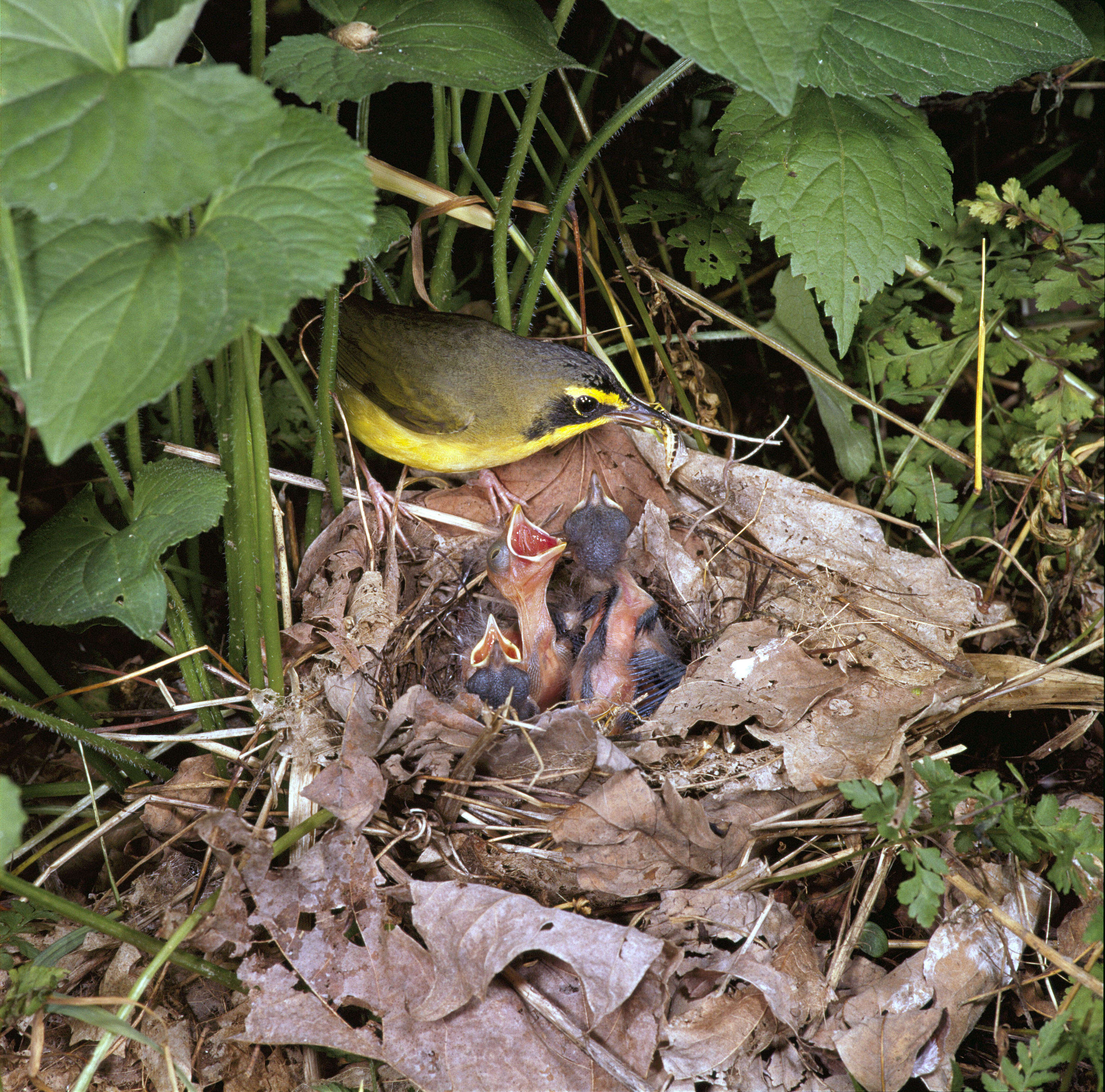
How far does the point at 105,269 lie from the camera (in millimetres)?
1373

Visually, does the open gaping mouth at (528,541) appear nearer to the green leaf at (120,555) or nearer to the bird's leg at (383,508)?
the bird's leg at (383,508)

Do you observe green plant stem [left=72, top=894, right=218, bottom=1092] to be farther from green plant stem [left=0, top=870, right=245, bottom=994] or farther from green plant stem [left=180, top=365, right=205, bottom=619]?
green plant stem [left=180, top=365, right=205, bottom=619]

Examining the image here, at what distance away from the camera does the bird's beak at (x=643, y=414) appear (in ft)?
9.32

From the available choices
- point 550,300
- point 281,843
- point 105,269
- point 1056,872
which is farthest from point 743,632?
point 105,269

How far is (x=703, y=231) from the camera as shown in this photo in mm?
2832

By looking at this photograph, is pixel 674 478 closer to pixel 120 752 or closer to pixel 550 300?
pixel 550 300

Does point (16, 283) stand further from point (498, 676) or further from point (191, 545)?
point (498, 676)

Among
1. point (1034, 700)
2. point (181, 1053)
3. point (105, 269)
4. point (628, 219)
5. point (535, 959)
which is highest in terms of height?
point (105, 269)

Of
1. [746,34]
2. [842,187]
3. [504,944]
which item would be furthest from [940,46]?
[504,944]

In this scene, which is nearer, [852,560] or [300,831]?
[300,831]

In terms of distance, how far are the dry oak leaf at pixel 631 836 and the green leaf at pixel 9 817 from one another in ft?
3.36

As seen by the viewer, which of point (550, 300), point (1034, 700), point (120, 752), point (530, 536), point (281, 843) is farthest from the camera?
point (550, 300)

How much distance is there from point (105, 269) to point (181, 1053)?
1.61m

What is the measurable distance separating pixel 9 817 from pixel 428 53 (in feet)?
5.29
